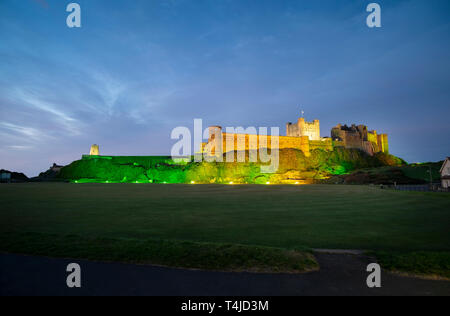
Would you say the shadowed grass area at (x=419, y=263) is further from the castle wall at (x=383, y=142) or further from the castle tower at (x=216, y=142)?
the castle wall at (x=383, y=142)

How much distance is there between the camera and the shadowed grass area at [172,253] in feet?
16.3

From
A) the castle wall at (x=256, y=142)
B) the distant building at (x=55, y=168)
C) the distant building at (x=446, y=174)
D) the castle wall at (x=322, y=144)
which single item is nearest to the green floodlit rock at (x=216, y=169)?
the castle wall at (x=322, y=144)

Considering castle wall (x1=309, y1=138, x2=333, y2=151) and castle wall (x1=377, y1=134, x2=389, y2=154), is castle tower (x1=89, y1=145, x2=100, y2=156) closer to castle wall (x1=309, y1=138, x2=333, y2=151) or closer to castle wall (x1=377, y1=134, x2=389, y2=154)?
castle wall (x1=309, y1=138, x2=333, y2=151)

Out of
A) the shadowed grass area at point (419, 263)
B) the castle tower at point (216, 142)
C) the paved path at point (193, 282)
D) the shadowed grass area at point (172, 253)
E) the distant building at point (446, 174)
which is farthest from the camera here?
the castle tower at point (216, 142)

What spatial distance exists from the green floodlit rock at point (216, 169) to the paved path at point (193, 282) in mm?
56423

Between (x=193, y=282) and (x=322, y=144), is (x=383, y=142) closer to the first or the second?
(x=322, y=144)

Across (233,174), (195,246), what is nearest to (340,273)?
(195,246)

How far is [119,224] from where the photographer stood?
31.9 feet

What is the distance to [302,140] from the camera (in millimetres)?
90375

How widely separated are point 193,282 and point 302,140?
3592 inches

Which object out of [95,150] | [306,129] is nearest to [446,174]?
[306,129]

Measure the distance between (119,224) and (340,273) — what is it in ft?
26.6
